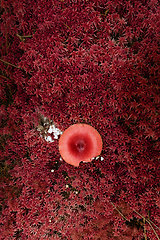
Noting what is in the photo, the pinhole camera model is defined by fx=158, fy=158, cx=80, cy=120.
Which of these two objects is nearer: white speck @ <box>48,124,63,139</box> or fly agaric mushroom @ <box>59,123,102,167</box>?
fly agaric mushroom @ <box>59,123,102,167</box>

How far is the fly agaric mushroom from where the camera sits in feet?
7.80

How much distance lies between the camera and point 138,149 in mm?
2432

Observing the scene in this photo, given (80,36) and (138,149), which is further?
(80,36)

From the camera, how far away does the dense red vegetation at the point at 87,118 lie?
244 centimetres

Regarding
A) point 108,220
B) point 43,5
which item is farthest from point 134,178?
point 43,5

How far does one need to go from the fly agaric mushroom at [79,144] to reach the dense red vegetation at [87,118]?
16 cm

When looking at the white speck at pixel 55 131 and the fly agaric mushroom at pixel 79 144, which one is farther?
the white speck at pixel 55 131

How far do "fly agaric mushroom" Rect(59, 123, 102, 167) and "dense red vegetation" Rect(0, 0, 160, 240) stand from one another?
164 millimetres

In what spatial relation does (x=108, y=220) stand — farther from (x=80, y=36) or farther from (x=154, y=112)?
(x=80, y=36)

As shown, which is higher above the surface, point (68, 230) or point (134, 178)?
point (134, 178)

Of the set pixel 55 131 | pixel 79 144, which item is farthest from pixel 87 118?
pixel 55 131

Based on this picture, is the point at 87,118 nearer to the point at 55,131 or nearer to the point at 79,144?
the point at 79,144

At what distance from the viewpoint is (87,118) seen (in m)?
2.55

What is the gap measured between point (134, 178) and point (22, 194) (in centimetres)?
185
